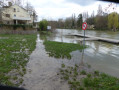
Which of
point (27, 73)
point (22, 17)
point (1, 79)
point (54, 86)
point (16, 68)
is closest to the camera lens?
point (54, 86)

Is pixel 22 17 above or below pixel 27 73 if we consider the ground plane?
above

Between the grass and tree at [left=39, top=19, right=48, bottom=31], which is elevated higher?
tree at [left=39, top=19, right=48, bottom=31]

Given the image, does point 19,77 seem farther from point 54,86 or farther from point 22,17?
point 22,17

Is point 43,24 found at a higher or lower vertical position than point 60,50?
higher

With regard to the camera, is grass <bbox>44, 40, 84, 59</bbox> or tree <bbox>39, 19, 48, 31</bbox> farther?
tree <bbox>39, 19, 48, 31</bbox>

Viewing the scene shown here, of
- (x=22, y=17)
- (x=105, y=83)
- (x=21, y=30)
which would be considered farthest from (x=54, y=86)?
(x=22, y=17)

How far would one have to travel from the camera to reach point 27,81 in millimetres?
3236

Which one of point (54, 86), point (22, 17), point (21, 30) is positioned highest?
point (22, 17)

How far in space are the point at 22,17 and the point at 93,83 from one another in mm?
33545

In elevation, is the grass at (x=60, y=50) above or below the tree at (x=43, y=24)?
below

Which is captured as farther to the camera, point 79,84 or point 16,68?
point 16,68

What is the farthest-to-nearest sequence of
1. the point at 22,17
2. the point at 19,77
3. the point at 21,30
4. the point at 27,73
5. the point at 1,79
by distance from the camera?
the point at 22,17, the point at 21,30, the point at 27,73, the point at 19,77, the point at 1,79

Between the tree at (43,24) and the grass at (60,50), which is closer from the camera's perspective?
the grass at (60,50)

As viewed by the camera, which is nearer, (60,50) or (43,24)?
(60,50)
